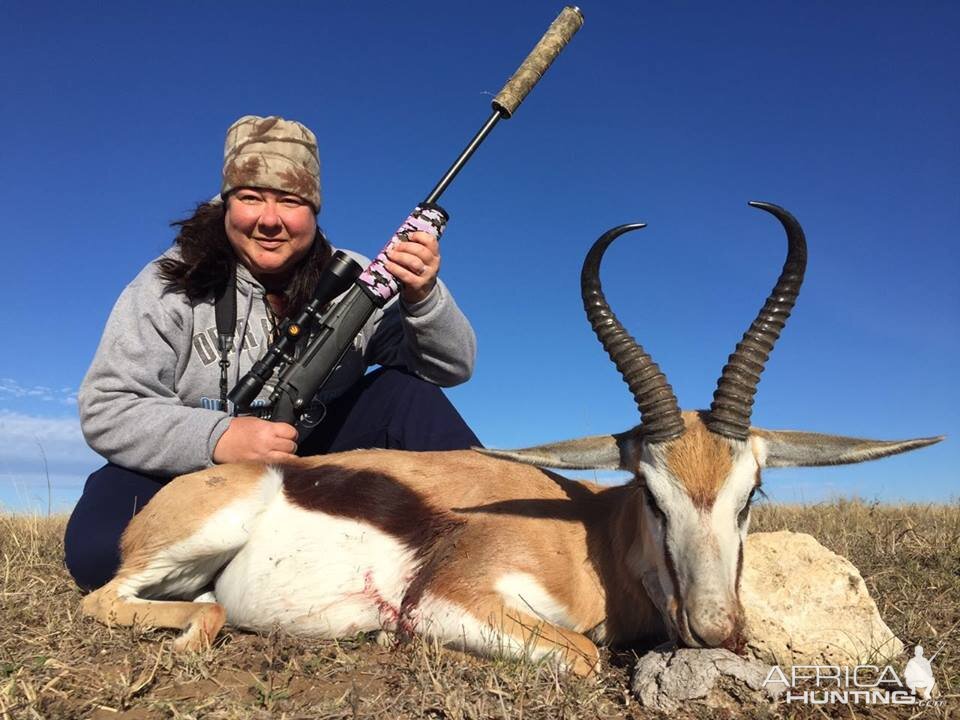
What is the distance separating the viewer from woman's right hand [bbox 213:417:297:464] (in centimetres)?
490

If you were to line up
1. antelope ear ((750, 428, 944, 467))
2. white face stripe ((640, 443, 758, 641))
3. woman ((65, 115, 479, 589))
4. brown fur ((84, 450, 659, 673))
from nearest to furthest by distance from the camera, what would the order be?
white face stripe ((640, 443, 758, 641))
antelope ear ((750, 428, 944, 467))
brown fur ((84, 450, 659, 673))
woman ((65, 115, 479, 589))

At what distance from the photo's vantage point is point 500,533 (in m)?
4.33

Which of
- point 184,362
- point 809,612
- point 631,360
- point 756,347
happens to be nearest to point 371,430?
point 184,362

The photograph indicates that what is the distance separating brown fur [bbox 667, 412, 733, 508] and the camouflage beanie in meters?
3.56

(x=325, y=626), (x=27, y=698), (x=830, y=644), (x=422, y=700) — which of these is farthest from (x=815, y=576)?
(x=27, y=698)

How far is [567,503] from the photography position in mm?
4715

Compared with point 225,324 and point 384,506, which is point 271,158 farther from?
point 384,506

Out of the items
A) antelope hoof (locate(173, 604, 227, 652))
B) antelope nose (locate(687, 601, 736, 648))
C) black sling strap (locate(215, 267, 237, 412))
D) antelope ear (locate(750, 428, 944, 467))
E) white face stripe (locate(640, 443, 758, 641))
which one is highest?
antelope ear (locate(750, 428, 944, 467))

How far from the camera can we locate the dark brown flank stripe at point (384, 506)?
14.4 ft

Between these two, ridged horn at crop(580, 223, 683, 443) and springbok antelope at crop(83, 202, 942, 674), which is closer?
springbok antelope at crop(83, 202, 942, 674)

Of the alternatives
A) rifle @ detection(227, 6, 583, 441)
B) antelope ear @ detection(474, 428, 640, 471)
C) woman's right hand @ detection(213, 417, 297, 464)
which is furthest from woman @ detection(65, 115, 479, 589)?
antelope ear @ detection(474, 428, 640, 471)

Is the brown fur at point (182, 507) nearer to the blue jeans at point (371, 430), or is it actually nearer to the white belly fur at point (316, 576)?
the white belly fur at point (316, 576)

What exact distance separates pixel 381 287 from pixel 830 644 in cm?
352

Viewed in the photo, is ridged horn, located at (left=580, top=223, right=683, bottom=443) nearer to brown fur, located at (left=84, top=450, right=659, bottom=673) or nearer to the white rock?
brown fur, located at (left=84, top=450, right=659, bottom=673)
